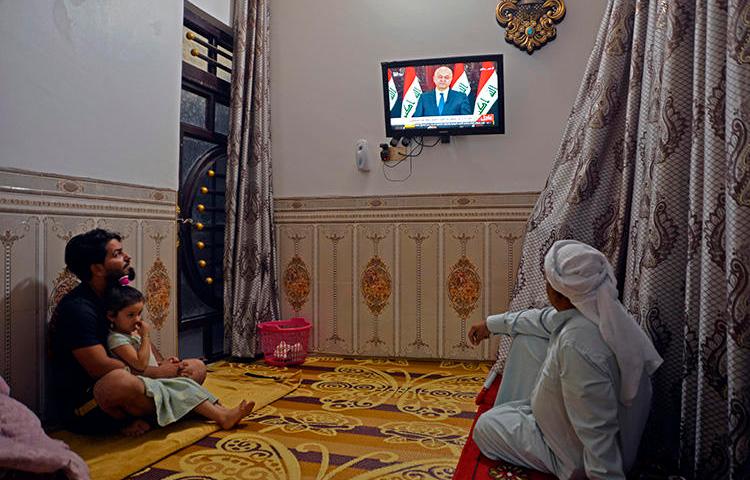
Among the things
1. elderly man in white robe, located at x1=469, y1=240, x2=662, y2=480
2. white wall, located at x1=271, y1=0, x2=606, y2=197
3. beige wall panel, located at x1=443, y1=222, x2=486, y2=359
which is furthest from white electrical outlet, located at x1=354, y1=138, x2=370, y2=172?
elderly man in white robe, located at x1=469, y1=240, x2=662, y2=480

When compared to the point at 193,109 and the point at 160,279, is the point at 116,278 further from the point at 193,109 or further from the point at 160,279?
the point at 193,109

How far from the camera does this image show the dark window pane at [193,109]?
11.7 feet

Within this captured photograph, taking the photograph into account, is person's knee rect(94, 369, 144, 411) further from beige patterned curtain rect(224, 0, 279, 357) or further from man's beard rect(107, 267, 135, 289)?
beige patterned curtain rect(224, 0, 279, 357)

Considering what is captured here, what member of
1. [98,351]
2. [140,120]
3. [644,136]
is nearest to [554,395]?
[644,136]

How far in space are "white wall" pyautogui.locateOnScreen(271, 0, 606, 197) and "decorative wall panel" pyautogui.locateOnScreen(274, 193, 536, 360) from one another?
14cm

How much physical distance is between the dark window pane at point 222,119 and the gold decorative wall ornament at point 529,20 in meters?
2.02

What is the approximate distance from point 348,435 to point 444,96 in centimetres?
232

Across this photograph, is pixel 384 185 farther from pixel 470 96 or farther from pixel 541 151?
pixel 541 151

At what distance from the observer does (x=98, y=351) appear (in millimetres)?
2268

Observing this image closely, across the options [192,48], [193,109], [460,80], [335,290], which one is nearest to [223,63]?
[192,48]

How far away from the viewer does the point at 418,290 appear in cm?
382

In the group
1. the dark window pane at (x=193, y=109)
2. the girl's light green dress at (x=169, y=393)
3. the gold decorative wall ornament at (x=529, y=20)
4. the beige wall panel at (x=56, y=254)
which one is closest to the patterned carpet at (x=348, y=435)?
the girl's light green dress at (x=169, y=393)

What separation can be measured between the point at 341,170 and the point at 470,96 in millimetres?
1048

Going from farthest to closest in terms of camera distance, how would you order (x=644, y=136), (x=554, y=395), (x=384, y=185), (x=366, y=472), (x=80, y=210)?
(x=384, y=185) < (x=80, y=210) < (x=644, y=136) < (x=366, y=472) < (x=554, y=395)
